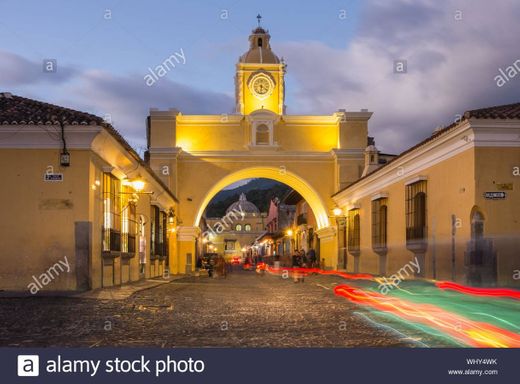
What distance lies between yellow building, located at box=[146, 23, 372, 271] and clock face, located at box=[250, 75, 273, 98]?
2.10 meters

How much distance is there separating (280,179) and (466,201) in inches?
914

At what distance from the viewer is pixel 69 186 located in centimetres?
1577

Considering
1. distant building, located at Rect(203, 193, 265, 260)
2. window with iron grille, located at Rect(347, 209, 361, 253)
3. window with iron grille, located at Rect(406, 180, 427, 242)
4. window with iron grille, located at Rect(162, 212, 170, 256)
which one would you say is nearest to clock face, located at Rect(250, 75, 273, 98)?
window with iron grille, located at Rect(347, 209, 361, 253)

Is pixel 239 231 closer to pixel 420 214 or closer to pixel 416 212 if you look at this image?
pixel 416 212

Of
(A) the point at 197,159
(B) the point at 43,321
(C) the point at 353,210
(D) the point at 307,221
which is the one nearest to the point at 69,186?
(B) the point at 43,321

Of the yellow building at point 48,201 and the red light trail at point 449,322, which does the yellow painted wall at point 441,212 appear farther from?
the yellow building at point 48,201

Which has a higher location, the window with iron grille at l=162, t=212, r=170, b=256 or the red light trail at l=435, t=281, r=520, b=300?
the window with iron grille at l=162, t=212, r=170, b=256

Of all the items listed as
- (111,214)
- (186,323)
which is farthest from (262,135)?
(186,323)

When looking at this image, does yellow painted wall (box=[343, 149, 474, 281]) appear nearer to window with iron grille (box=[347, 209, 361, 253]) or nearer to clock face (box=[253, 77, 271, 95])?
window with iron grille (box=[347, 209, 361, 253])

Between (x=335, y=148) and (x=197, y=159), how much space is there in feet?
23.8

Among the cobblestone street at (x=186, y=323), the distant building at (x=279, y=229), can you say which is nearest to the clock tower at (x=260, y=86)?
the distant building at (x=279, y=229)

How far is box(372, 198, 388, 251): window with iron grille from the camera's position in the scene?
26.7 meters

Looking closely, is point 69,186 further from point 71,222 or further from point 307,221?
point 307,221

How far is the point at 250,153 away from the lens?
1494 inches
